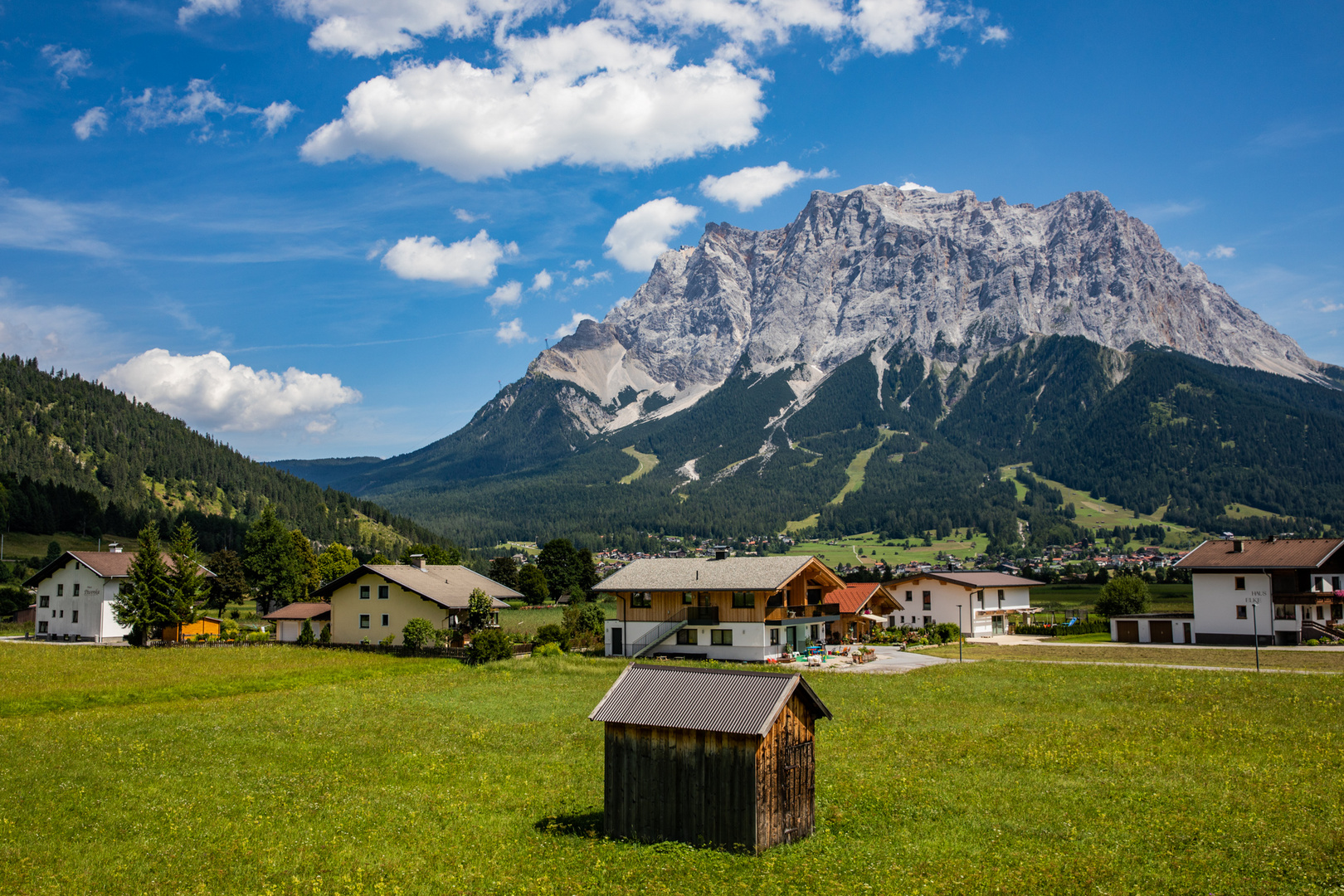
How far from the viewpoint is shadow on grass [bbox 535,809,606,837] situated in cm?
1775

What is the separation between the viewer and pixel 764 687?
17.5 metres

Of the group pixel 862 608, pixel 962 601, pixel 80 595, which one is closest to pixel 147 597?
pixel 80 595

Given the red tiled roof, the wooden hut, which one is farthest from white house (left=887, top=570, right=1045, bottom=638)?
the wooden hut

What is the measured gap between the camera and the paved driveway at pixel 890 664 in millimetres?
47906

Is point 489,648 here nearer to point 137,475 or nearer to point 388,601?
point 388,601

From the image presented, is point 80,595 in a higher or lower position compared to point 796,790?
higher

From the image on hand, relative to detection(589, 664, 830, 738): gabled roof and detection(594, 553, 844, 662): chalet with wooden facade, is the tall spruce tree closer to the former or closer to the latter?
detection(594, 553, 844, 662): chalet with wooden facade

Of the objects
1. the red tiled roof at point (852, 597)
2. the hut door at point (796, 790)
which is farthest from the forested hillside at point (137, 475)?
the hut door at point (796, 790)

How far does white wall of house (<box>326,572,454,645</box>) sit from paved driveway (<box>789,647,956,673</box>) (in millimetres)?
28013

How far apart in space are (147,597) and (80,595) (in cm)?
1422

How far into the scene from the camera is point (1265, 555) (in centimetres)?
6119

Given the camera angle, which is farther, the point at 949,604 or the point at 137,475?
the point at 137,475

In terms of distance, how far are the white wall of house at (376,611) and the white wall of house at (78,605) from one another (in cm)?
1737

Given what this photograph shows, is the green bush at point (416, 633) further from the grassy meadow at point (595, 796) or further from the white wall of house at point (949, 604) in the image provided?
the white wall of house at point (949, 604)
